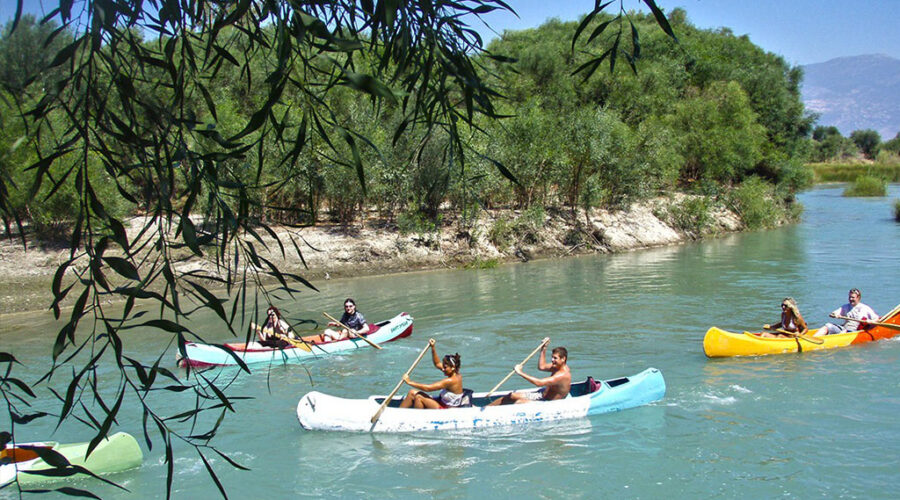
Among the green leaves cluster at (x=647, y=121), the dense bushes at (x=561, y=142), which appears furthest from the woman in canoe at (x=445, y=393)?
the green leaves cluster at (x=647, y=121)

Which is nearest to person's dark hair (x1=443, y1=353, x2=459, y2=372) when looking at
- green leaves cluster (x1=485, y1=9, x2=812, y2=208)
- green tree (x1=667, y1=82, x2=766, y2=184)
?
green leaves cluster (x1=485, y1=9, x2=812, y2=208)

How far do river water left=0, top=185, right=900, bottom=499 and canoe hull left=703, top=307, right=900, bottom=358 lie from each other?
0.53 feet

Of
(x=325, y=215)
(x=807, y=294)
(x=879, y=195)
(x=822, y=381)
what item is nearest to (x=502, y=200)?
(x=325, y=215)

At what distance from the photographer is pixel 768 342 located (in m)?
12.0

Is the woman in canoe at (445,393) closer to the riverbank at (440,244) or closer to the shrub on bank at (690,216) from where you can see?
the riverbank at (440,244)

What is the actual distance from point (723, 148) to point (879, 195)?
20.4m

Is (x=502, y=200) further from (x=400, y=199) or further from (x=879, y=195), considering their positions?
(x=879, y=195)

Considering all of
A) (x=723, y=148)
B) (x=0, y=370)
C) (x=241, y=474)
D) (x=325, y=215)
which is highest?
(x=723, y=148)

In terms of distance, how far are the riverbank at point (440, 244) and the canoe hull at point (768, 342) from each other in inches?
373

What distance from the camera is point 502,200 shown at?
27.5 meters

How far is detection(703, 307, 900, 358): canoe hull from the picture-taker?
38.6ft

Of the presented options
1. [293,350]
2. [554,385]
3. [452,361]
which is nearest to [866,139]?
[293,350]

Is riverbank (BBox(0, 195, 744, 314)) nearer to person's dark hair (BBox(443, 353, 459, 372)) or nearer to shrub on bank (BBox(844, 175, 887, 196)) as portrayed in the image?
person's dark hair (BBox(443, 353, 459, 372))

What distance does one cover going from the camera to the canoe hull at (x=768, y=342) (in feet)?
38.6
